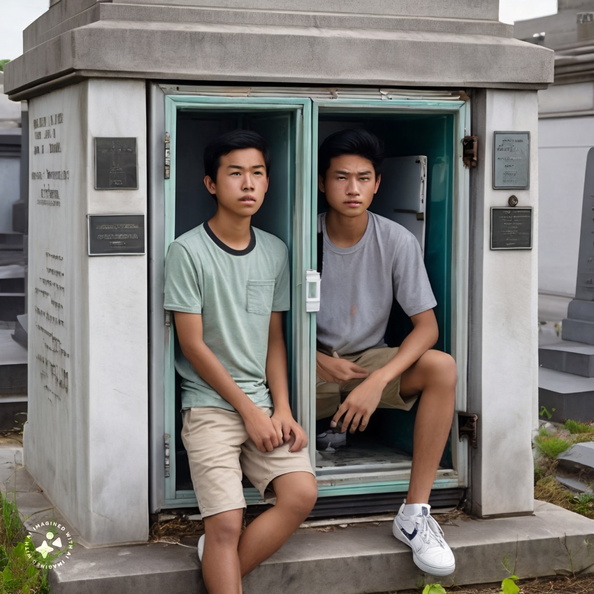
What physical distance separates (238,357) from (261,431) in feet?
1.11

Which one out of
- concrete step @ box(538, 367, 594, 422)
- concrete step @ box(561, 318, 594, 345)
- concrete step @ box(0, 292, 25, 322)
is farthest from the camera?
concrete step @ box(0, 292, 25, 322)

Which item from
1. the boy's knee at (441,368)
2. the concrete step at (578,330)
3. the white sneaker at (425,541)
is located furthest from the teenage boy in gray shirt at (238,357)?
the concrete step at (578,330)

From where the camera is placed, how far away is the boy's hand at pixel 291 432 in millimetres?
4438

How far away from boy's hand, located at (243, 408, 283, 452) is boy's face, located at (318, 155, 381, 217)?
39.8 inches

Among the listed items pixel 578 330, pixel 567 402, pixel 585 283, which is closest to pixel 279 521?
pixel 567 402

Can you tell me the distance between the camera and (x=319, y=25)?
4605 millimetres

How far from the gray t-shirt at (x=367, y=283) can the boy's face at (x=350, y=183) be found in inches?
7.8

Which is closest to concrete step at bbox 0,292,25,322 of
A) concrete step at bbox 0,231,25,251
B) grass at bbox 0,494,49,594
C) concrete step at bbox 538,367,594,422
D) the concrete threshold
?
concrete step at bbox 0,231,25,251

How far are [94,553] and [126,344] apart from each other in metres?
0.85

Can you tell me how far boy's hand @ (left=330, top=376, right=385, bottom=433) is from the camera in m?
4.54

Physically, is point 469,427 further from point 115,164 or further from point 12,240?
point 12,240

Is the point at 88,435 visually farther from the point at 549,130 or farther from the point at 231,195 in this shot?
the point at 549,130

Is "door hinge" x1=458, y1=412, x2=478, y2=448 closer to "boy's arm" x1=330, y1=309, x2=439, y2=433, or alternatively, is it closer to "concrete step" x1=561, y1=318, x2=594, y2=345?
"boy's arm" x1=330, y1=309, x2=439, y2=433

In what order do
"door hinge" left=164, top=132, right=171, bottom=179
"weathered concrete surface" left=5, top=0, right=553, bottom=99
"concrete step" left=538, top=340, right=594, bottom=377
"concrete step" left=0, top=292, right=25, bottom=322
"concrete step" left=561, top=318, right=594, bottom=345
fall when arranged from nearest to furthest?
"weathered concrete surface" left=5, top=0, right=553, bottom=99 < "door hinge" left=164, top=132, right=171, bottom=179 < "concrete step" left=538, top=340, right=594, bottom=377 < "concrete step" left=561, top=318, right=594, bottom=345 < "concrete step" left=0, top=292, right=25, bottom=322
